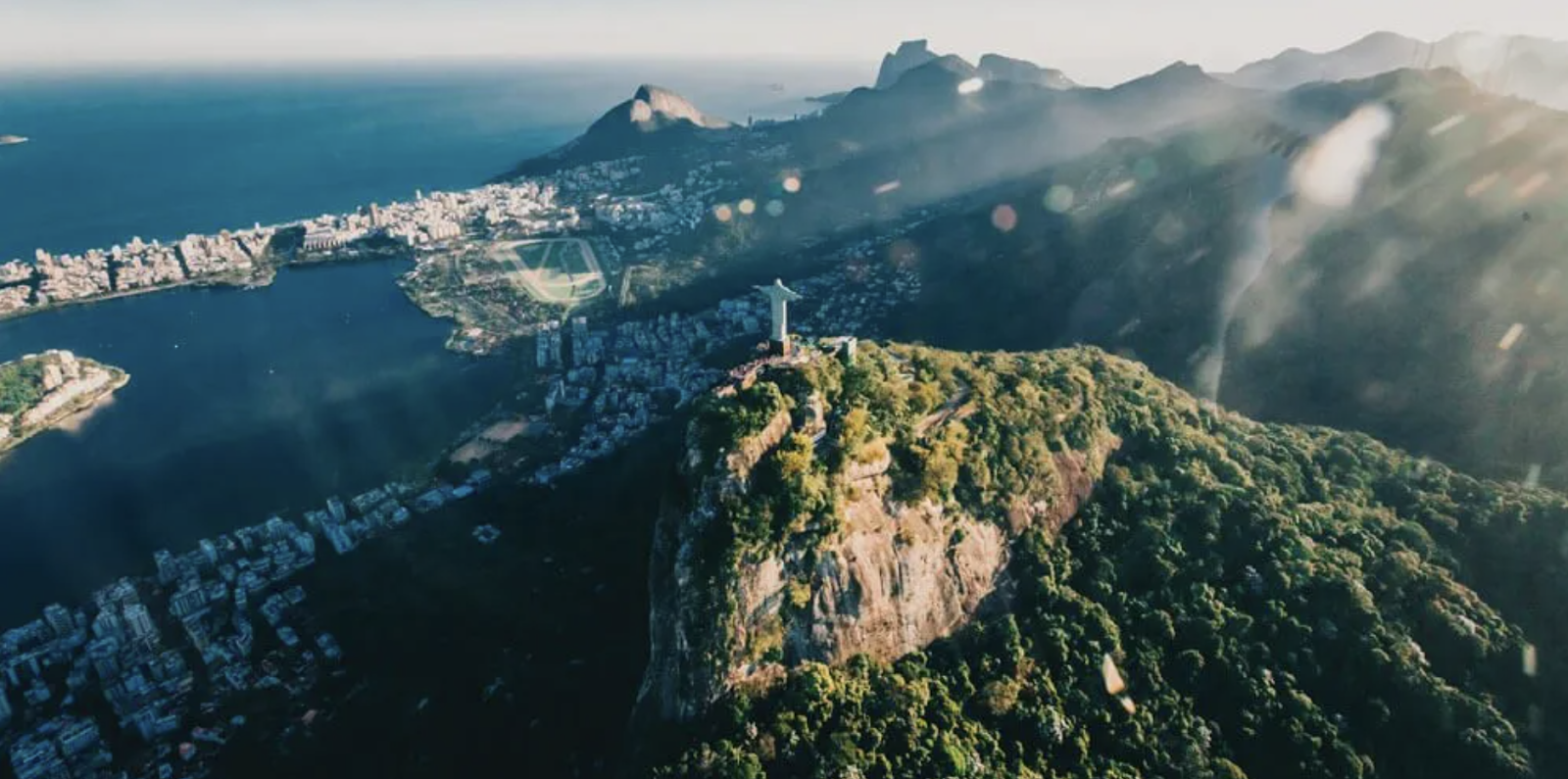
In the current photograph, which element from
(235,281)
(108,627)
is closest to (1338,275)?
(108,627)

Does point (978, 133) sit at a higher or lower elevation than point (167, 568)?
higher

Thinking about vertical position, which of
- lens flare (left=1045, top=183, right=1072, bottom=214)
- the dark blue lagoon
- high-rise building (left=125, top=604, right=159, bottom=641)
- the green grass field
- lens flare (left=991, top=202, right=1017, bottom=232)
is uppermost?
lens flare (left=1045, top=183, right=1072, bottom=214)

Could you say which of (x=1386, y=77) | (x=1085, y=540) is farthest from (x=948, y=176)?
(x=1085, y=540)

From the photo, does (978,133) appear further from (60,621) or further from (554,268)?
(60,621)

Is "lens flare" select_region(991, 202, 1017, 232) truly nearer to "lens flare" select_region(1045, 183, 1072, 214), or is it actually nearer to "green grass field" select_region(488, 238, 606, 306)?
"lens flare" select_region(1045, 183, 1072, 214)

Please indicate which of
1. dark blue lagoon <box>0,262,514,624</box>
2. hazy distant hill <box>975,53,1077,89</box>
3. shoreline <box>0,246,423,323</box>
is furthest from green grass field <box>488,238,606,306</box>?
hazy distant hill <box>975,53,1077,89</box>

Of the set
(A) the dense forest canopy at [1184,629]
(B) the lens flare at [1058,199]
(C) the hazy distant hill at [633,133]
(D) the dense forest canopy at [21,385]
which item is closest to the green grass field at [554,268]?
(D) the dense forest canopy at [21,385]
